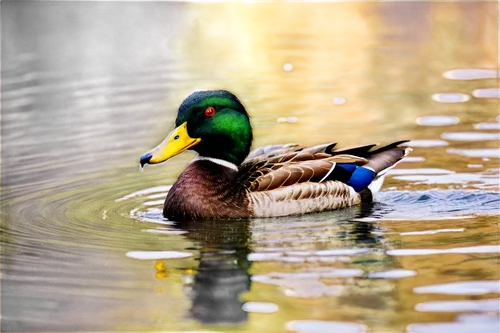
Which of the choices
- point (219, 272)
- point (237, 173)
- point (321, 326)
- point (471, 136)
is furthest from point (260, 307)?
point (471, 136)

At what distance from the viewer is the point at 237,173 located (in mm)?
12883

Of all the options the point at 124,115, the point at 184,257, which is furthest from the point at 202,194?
the point at 124,115

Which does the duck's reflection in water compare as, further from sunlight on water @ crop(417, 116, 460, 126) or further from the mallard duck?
sunlight on water @ crop(417, 116, 460, 126)

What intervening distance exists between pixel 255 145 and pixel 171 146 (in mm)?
3655

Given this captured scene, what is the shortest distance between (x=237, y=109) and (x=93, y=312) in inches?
149

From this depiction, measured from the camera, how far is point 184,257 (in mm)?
11055

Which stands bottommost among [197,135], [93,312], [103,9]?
[93,312]

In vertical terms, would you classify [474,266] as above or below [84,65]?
below

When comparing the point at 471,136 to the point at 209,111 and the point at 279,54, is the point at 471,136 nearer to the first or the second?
the point at 209,111

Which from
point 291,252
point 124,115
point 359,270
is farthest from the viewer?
point 124,115

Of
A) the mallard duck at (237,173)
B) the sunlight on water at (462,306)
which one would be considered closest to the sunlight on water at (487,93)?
the mallard duck at (237,173)

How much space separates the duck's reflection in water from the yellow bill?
671 millimetres

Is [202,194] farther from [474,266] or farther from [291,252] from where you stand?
[474,266]

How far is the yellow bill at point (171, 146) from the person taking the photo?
12.4 m
